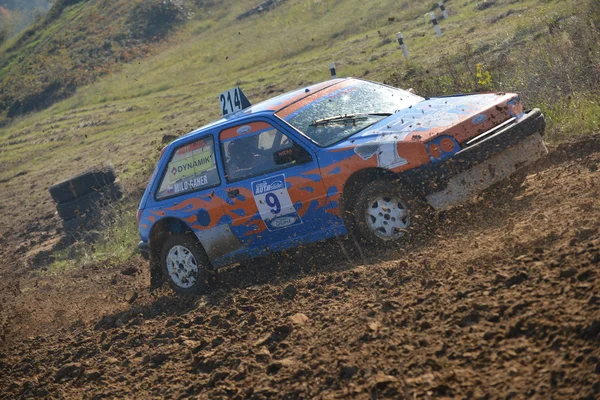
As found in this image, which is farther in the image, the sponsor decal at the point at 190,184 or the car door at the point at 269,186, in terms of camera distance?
the sponsor decal at the point at 190,184

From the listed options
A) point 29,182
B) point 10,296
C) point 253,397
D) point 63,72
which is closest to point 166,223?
point 253,397

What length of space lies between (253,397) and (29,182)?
20.9 m

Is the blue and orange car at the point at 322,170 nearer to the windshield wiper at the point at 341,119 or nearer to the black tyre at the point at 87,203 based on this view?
the windshield wiper at the point at 341,119

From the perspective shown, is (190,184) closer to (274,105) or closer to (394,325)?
(274,105)

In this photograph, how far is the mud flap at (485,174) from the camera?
7090 mm

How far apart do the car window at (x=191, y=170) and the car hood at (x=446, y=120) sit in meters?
1.58

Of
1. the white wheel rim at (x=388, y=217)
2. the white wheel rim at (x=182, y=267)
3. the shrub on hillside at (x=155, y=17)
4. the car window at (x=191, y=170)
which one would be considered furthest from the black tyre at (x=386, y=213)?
the shrub on hillside at (x=155, y=17)

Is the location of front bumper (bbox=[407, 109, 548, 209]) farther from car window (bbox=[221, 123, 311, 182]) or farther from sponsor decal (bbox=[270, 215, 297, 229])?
sponsor decal (bbox=[270, 215, 297, 229])

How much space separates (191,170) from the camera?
8.81m

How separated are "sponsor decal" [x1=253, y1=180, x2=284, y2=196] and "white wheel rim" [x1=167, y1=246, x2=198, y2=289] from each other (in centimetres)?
121

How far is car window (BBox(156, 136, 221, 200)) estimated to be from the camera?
8602 millimetres

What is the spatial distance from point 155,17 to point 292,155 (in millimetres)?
49033

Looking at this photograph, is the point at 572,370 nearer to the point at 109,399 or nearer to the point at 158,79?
the point at 109,399

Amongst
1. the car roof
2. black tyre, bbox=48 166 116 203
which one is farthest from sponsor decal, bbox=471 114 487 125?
black tyre, bbox=48 166 116 203
